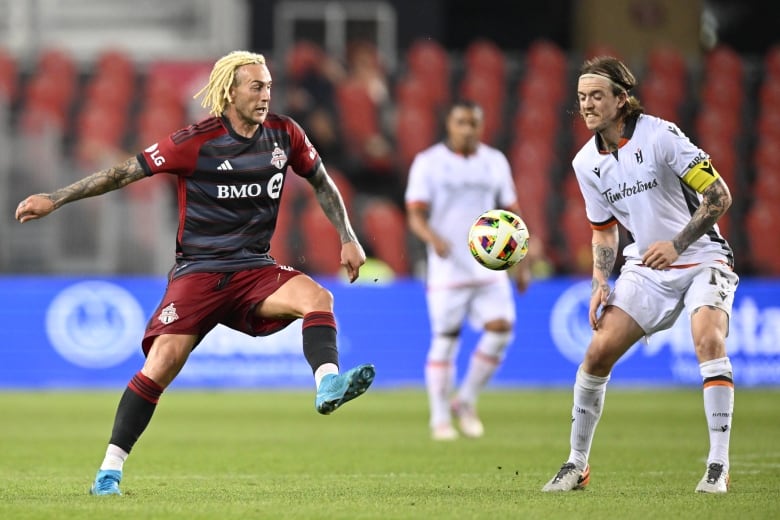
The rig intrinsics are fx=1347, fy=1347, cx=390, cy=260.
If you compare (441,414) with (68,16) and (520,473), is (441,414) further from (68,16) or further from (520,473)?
(68,16)

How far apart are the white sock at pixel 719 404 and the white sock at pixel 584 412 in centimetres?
54

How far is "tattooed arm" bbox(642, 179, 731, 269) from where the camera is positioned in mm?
6559

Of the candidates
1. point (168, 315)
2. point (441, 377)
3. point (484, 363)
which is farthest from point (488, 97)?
point (168, 315)

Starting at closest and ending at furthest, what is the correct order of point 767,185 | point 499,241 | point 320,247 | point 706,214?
1. point 706,214
2. point 499,241
3. point 320,247
4. point 767,185

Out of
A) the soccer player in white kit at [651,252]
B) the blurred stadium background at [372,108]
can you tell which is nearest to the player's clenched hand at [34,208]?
the soccer player in white kit at [651,252]

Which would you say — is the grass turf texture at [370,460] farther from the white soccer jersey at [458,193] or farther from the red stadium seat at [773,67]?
the red stadium seat at [773,67]

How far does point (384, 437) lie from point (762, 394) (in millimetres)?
6217

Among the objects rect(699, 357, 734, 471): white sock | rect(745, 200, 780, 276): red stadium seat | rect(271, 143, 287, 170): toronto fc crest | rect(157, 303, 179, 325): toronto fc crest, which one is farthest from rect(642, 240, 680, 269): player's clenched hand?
rect(745, 200, 780, 276): red stadium seat

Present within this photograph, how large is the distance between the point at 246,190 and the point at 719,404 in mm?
2576

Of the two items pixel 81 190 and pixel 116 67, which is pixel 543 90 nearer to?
pixel 116 67

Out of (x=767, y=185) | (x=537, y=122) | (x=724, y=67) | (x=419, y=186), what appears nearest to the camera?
(x=419, y=186)

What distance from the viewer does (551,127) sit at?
21938 mm

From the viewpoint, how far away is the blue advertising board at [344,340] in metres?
15.9

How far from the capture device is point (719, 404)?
662 cm
